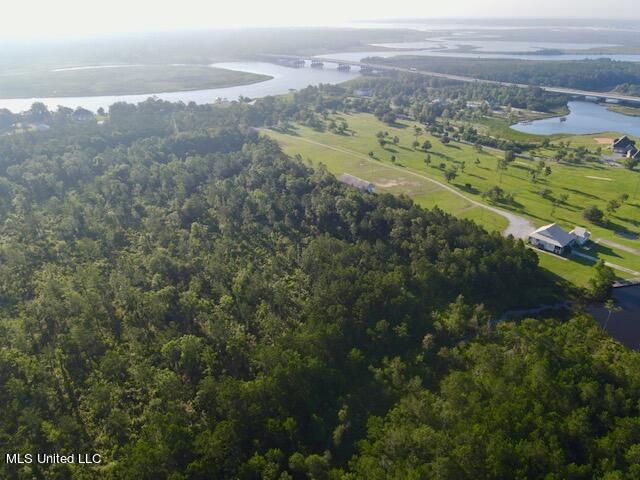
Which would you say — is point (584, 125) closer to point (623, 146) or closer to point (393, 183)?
point (623, 146)

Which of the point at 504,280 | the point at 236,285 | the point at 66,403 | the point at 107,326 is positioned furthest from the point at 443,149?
the point at 66,403

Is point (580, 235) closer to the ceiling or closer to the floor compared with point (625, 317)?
closer to the ceiling

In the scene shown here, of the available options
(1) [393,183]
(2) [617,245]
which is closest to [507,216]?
(2) [617,245]

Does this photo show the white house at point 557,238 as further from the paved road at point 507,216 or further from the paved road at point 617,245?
the paved road at point 507,216

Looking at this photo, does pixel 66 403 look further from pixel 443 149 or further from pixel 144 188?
pixel 443 149

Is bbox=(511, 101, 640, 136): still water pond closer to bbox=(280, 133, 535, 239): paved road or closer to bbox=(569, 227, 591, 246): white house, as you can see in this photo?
bbox=(280, 133, 535, 239): paved road

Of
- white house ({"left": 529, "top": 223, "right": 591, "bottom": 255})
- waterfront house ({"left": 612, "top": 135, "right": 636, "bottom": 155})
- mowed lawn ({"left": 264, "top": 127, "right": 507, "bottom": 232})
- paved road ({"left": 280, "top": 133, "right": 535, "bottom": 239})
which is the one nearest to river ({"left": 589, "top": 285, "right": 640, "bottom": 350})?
white house ({"left": 529, "top": 223, "right": 591, "bottom": 255})

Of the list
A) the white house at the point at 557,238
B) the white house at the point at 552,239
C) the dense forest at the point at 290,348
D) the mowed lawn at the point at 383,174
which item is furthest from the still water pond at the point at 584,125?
the dense forest at the point at 290,348
